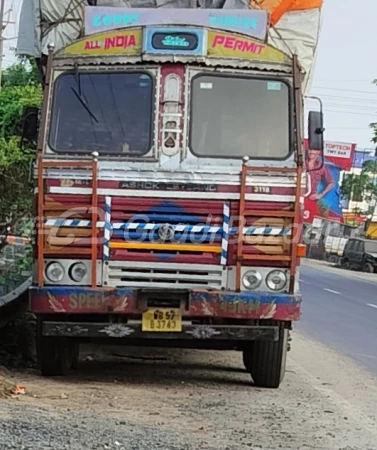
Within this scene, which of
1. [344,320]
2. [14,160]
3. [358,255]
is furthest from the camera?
[358,255]

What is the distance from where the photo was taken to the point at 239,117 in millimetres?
8555

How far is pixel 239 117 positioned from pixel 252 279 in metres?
1.47

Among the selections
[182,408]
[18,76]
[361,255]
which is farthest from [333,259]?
[182,408]

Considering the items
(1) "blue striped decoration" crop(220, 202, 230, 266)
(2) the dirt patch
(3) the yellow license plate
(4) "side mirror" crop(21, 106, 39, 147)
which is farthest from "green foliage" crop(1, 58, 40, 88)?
(3) the yellow license plate

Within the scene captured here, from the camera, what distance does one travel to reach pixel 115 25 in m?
8.68

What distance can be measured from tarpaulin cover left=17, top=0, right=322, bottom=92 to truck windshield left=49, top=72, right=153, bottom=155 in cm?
65

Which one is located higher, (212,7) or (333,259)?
(212,7)

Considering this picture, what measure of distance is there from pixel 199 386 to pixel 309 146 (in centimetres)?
252

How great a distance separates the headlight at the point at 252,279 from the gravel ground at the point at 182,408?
→ 1015 millimetres

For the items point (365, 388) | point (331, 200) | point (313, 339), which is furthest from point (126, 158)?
point (331, 200)

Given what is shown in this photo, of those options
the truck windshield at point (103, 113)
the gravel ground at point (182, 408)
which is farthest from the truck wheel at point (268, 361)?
the truck windshield at point (103, 113)

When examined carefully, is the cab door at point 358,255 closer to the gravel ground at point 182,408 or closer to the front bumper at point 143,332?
the gravel ground at point 182,408

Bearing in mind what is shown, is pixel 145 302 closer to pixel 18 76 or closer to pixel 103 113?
pixel 103 113

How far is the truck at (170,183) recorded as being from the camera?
26.8 ft
